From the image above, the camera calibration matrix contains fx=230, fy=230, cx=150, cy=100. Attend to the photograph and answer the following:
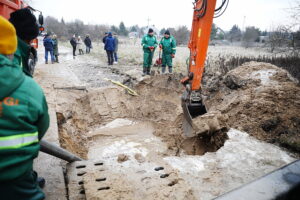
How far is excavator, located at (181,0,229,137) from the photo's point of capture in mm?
3962

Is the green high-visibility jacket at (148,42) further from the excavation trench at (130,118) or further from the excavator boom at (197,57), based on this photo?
the excavator boom at (197,57)

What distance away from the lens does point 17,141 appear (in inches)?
56.2

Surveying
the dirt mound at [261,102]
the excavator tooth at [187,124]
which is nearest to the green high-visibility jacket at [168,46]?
the dirt mound at [261,102]

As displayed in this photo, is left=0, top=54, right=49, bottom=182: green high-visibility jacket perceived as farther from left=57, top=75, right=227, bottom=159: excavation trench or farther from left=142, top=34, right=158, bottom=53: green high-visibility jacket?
left=142, top=34, right=158, bottom=53: green high-visibility jacket

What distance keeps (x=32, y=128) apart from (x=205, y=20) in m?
3.39

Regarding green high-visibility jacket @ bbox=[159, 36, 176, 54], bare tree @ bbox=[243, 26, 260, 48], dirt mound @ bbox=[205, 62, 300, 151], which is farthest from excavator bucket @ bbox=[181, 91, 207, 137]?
bare tree @ bbox=[243, 26, 260, 48]

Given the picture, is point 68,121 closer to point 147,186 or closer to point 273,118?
point 147,186

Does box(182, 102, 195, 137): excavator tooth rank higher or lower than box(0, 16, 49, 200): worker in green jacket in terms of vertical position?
lower

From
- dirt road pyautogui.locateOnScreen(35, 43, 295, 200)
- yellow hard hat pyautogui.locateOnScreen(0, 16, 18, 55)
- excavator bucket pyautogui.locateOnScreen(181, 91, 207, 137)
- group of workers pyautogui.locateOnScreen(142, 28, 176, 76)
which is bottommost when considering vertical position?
dirt road pyautogui.locateOnScreen(35, 43, 295, 200)

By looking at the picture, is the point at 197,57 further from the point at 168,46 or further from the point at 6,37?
the point at 168,46

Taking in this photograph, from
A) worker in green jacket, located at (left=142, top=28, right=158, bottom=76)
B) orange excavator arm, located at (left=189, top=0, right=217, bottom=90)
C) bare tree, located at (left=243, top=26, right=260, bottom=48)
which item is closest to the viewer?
orange excavator arm, located at (left=189, top=0, right=217, bottom=90)

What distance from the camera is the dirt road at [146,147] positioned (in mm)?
2650

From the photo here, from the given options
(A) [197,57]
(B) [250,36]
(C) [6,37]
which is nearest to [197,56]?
(A) [197,57]

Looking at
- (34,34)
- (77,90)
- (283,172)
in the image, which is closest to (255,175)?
(283,172)
